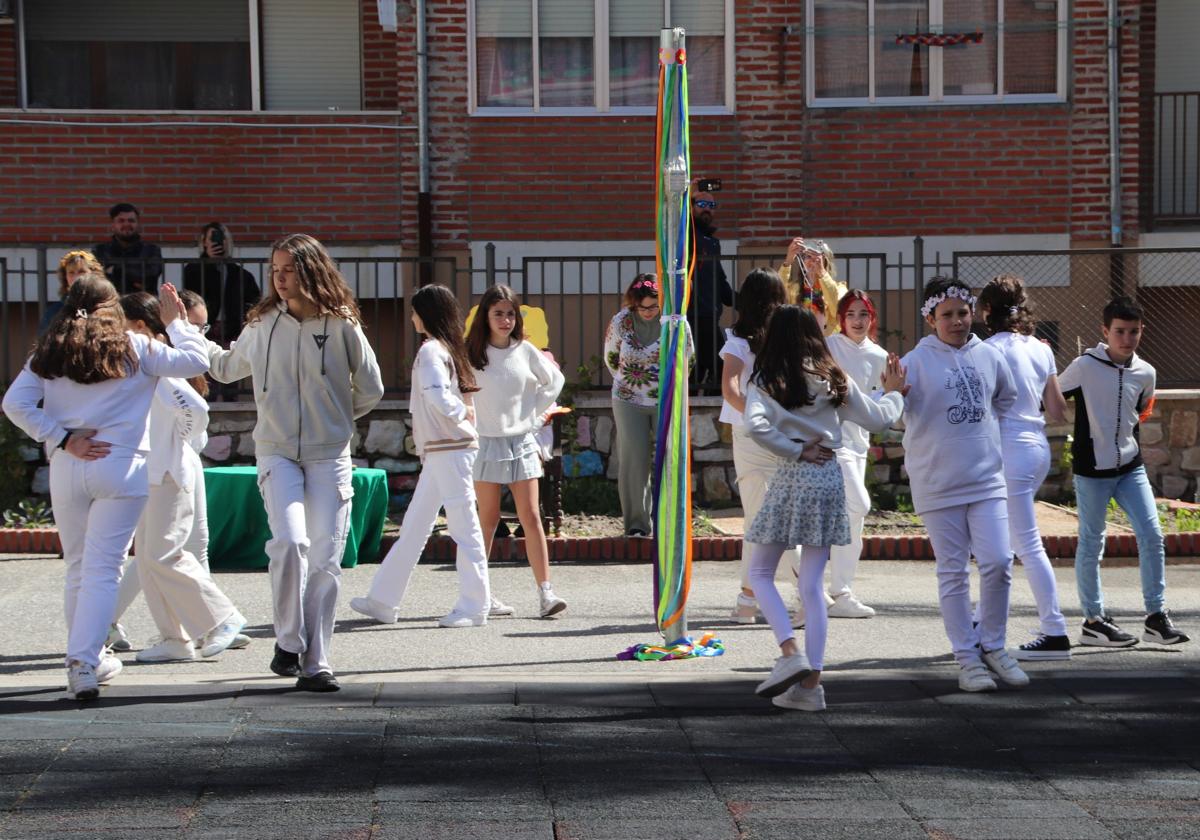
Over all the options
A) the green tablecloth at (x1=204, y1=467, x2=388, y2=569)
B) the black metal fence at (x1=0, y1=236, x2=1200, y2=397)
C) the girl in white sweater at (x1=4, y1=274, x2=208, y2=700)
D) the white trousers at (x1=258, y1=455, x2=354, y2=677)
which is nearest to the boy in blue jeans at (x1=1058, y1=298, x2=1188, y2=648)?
the white trousers at (x1=258, y1=455, x2=354, y2=677)

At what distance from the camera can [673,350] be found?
311 inches

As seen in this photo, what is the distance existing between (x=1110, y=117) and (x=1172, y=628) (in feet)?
27.8

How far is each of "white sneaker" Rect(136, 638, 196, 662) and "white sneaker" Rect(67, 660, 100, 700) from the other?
1043 millimetres

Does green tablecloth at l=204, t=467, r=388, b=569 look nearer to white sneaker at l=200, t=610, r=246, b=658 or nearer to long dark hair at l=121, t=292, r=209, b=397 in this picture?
white sneaker at l=200, t=610, r=246, b=658

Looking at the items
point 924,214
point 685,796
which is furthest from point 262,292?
point 685,796

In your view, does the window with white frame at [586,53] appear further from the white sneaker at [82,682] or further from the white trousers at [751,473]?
the white sneaker at [82,682]

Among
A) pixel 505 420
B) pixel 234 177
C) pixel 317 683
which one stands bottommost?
pixel 317 683

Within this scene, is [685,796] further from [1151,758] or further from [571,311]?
[571,311]

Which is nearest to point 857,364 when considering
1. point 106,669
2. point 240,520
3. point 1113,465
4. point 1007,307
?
point 1007,307

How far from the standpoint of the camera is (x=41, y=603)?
977 cm

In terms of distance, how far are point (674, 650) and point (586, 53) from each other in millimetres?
9147

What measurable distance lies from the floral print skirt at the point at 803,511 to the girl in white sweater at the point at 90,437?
8.72 feet

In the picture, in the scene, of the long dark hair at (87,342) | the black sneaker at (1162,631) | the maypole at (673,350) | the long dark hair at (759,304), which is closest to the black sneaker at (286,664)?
the long dark hair at (87,342)

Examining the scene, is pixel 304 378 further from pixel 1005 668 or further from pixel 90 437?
pixel 1005 668
